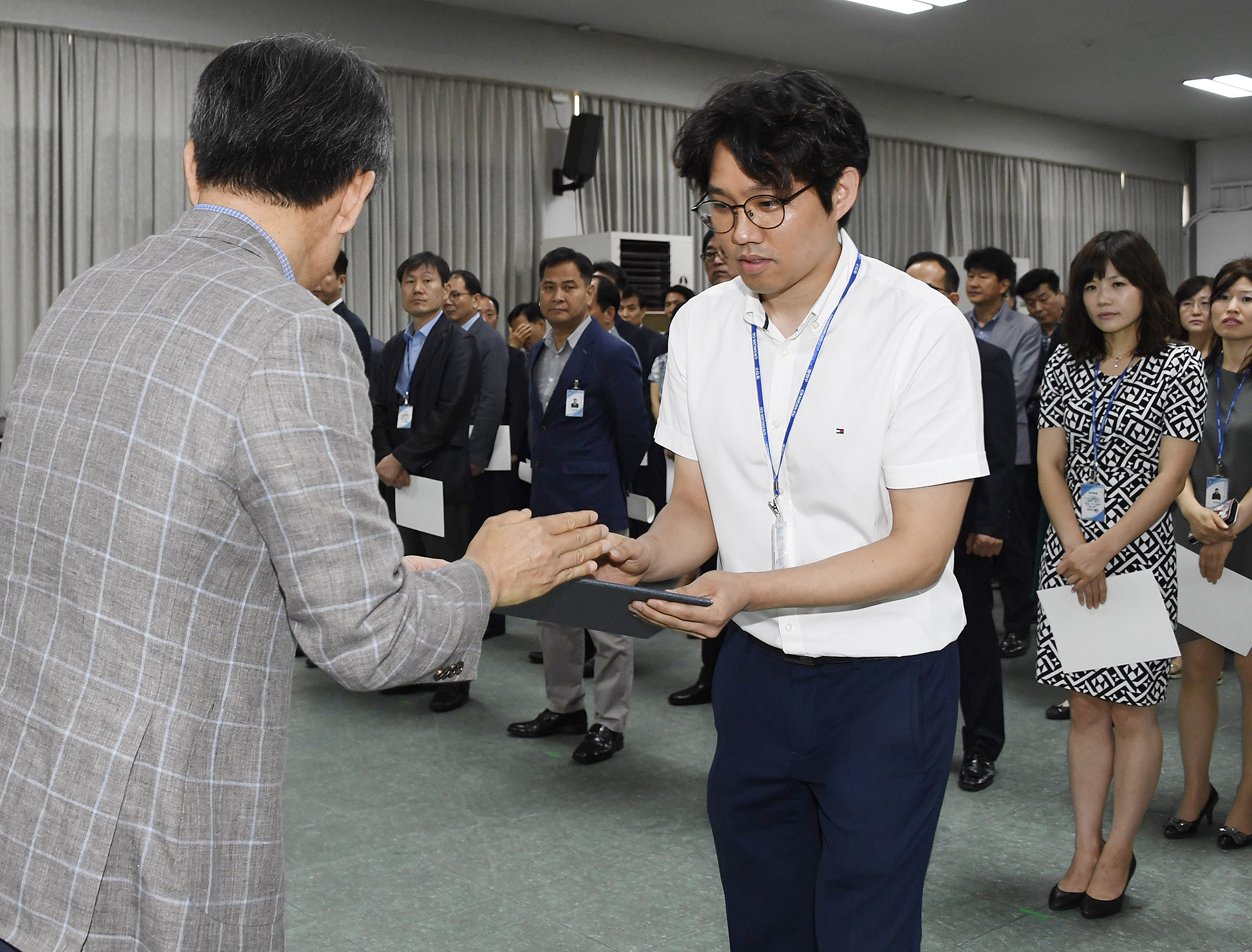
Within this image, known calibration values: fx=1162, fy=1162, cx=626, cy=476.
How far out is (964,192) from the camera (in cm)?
1140

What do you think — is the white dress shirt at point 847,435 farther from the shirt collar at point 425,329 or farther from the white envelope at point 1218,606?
the shirt collar at point 425,329

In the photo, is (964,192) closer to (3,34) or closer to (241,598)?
(3,34)

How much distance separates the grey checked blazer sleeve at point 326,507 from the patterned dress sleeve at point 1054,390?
212 cm

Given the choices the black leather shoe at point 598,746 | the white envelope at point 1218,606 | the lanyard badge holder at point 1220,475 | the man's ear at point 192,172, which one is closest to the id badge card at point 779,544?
the man's ear at point 192,172

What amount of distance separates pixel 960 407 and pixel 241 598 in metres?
0.88

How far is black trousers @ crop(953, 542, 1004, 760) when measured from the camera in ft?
11.6

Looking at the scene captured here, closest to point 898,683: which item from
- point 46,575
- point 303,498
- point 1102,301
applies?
point 303,498

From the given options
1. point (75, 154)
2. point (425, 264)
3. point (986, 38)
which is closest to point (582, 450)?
point (425, 264)

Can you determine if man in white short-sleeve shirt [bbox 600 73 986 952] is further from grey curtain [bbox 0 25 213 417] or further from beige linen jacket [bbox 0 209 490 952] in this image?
grey curtain [bbox 0 25 213 417]

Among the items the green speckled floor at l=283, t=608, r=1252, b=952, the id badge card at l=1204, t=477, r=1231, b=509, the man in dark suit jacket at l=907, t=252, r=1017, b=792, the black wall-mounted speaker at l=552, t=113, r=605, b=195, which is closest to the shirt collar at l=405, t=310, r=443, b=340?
the green speckled floor at l=283, t=608, r=1252, b=952

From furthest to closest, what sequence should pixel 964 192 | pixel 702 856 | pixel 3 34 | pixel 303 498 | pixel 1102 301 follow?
1. pixel 964 192
2. pixel 3 34
3. pixel 702 856
4. pixel 1102 301
5. pixel 303 498

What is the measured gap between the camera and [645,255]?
8.52 metres

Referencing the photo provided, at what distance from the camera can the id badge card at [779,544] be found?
5.06 ft

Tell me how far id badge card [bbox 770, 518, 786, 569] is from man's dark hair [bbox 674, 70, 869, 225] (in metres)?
0.42
